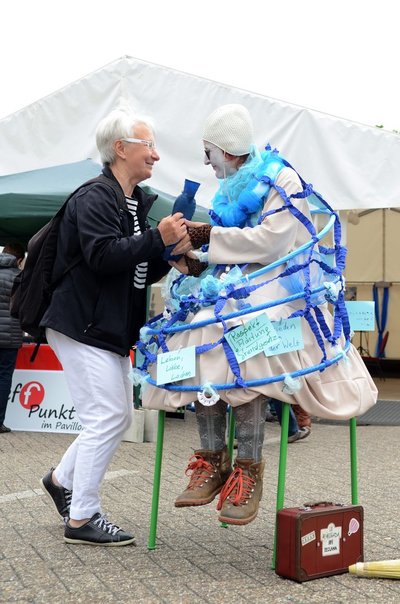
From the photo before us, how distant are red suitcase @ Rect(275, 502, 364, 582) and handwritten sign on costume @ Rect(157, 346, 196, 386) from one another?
649 millimetres

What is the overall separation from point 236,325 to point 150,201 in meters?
1.05

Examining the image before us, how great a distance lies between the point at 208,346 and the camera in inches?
138

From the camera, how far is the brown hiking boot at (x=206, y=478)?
353cm

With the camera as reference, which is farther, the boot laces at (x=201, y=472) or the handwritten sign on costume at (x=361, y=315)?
the handwritten sign on costume at (x=361, y=315)

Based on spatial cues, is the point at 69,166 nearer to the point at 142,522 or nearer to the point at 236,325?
the point at 142,522

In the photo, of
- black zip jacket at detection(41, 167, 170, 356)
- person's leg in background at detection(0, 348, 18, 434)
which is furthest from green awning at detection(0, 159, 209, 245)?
black zip jacket at detection(41, 167, 170, 356)

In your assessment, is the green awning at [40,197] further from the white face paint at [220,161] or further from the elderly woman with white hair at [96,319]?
the white face paint at [220,161]

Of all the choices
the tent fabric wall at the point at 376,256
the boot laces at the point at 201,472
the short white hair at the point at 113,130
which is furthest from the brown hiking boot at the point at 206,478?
the tent fabric wall at the point at 376,256

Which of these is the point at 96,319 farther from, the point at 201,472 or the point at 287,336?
the point at 287,336

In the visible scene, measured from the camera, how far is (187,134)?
985cm

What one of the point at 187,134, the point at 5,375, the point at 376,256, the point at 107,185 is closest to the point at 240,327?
the point at 107,185

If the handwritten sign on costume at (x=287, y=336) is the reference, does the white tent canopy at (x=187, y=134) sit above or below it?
above

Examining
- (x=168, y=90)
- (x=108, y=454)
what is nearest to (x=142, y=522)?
(x=108, y=454)

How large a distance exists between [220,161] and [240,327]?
771 millimetres
